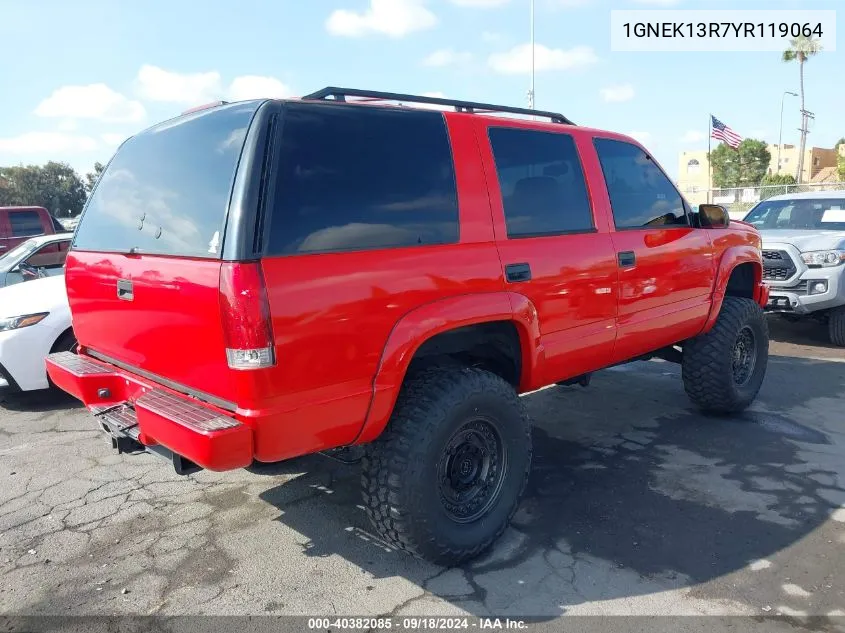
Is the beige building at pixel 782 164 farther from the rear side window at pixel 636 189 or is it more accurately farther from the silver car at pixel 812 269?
the rear side window at pixel 636 189

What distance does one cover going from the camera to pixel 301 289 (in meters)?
2.36

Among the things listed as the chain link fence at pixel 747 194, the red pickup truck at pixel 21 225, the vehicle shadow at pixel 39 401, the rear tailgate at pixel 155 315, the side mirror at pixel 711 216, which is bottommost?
the vehicle shadow at pixel 39 401

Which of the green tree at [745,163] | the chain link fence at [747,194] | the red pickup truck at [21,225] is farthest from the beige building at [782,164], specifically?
the red pickup truck at [21,225]

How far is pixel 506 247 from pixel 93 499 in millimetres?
2771

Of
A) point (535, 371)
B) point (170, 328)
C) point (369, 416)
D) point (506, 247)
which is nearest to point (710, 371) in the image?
point (535, 371)

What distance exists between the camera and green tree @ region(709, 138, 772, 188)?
2066 inches

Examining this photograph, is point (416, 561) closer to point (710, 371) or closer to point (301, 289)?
point (301, 289)

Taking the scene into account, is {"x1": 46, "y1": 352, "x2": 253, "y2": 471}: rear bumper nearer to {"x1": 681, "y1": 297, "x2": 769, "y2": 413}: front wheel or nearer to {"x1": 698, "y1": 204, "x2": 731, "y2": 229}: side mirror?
{"x1": 698, "y1": 204, "x2": 731, "y2": 229}: side mirror

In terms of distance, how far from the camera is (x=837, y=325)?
7.48 m

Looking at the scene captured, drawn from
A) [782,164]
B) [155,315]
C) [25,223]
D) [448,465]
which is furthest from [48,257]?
[782,164]

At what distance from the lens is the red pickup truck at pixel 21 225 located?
11.1m

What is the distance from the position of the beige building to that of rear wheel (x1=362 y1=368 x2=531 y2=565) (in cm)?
5672

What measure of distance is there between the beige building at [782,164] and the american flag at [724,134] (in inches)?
1316

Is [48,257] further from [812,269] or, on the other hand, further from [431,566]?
[812,269]
